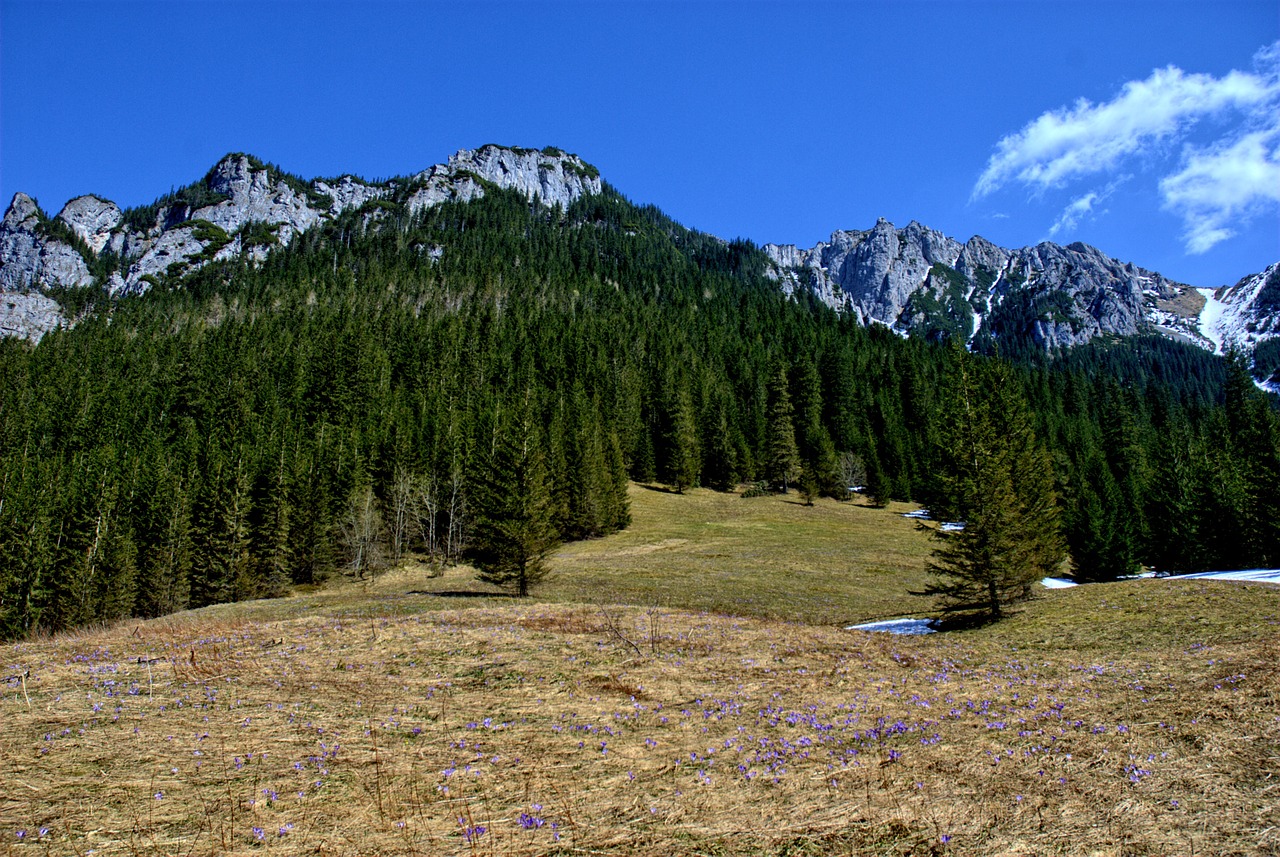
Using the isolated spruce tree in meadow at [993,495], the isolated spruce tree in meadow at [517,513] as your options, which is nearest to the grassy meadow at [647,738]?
the isolated spruce tree in meadow at [993,495]

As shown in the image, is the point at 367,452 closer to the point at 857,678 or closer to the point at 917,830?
the point at 857,678

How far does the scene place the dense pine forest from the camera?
148 ft

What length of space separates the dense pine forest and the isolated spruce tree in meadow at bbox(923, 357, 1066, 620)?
873 millimetres

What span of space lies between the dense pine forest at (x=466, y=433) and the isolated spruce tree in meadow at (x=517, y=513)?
15 cm

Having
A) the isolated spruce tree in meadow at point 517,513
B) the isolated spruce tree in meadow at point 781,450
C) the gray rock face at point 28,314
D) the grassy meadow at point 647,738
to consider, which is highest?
the gray rock face at point 28,314

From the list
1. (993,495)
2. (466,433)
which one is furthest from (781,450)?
(993,495)

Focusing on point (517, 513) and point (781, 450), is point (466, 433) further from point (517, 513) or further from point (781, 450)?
point (781, 450)

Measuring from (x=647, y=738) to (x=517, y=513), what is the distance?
22541 mm

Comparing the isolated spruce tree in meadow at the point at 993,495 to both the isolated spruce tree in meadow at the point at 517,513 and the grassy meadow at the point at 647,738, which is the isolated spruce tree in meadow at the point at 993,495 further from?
the isolated spruce tree in meadow at the point at 517,513

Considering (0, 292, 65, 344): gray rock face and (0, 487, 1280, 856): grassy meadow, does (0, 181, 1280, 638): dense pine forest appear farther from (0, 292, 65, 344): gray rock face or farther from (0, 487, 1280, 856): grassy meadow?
(0, 487, 1280, 856): grassy meadow

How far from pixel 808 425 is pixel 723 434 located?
2096 centimetres

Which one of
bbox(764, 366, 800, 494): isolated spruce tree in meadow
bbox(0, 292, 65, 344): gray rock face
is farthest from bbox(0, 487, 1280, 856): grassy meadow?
bbox(0, 292, 65, 344): gray rock face

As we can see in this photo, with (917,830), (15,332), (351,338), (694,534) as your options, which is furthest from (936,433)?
(15,332)

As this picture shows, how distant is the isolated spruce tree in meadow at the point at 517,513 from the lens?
30.8m
